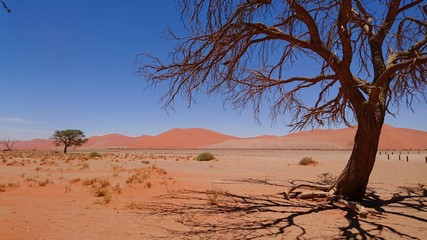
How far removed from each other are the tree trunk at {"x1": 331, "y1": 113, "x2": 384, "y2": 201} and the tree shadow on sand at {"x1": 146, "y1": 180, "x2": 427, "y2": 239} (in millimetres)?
499

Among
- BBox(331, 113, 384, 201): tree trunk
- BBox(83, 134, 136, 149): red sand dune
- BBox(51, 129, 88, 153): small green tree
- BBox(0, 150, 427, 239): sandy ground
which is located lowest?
BBox(0, 150, 427, 239): sandy ground

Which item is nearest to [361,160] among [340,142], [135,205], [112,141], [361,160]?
[361,160]

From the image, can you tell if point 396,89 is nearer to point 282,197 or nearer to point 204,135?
point 282,197

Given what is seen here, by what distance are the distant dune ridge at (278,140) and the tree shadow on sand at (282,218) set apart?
88.8 metres

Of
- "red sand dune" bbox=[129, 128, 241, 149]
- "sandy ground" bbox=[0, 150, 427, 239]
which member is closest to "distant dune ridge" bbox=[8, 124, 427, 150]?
"red sand dune" bbox=[129, 128, 241, 149]

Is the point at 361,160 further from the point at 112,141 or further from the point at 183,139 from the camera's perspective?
the point at 112,141

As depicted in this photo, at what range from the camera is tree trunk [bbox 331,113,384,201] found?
7.33 m

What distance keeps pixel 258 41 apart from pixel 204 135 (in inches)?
6172

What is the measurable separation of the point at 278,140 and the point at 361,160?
10796 cm

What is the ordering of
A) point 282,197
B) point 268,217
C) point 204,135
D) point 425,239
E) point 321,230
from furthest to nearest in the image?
point 204,135 → point 282,197 → point 268,217 → point 321,230 → point 425,239

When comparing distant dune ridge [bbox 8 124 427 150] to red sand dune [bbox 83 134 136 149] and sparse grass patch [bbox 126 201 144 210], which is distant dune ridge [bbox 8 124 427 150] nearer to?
red sand dune [bbox 83 134 136 149]

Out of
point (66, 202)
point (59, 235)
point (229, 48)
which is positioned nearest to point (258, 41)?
point (229, 48)

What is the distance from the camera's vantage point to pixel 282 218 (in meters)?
6.29

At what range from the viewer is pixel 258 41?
6.75m
